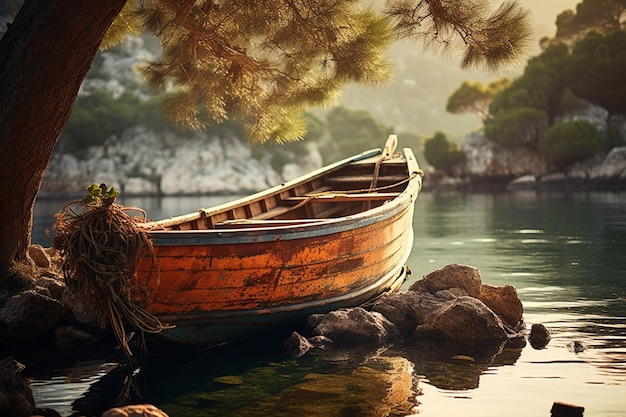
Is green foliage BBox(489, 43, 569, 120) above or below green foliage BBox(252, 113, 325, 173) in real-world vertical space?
above

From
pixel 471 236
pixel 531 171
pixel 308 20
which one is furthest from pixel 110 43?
pixel 531 171

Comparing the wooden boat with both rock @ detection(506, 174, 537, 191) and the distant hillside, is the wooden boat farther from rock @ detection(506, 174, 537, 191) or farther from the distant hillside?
the distant hillside

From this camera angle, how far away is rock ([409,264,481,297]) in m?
8.99

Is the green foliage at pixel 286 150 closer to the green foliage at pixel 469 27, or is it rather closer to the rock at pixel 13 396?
the green foliage at pixel 469 27

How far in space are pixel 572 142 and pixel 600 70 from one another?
629 centimetres

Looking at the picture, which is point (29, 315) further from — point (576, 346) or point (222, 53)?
point (576, 346)

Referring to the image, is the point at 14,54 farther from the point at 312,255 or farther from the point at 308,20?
the point at 308,20

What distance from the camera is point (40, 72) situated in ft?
22.9

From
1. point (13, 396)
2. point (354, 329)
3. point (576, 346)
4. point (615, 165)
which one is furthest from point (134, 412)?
point (615, 165)

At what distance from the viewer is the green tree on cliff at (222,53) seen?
6.97m

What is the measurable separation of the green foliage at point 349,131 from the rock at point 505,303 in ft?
237

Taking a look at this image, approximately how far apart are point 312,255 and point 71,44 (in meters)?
2.84

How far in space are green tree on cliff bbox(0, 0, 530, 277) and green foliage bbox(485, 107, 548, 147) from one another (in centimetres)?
3714

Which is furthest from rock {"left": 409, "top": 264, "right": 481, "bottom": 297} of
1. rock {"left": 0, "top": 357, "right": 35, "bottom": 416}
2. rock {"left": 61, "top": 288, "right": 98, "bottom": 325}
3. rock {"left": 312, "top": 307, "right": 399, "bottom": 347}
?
rock {"left": 0, "top": 357, "right": 35, "bottom": 416}
